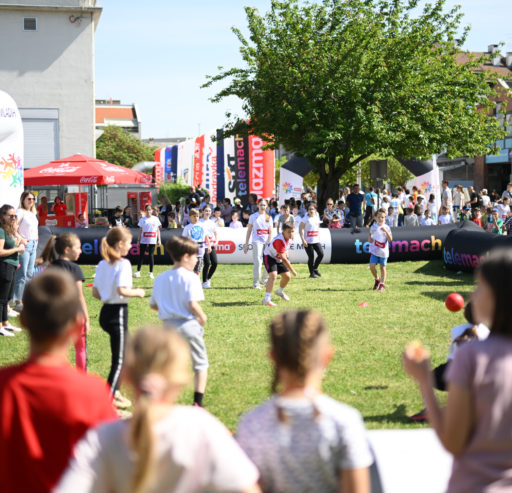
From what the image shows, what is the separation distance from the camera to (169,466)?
214cm

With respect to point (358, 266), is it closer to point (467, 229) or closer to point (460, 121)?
point (467, 229)

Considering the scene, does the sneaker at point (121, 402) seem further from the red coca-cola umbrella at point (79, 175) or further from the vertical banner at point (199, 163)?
the vertical banner at point (199, 163)

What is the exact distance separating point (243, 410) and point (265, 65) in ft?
74.9

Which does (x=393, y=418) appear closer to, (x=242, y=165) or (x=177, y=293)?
(x=177, y=293)

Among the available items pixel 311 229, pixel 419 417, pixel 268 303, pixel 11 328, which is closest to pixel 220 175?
pixel 311 229

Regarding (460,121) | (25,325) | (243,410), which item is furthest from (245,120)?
(25,325)

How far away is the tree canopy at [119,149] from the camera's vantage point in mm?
78500

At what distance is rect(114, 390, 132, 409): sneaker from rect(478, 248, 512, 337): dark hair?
4.90 metres

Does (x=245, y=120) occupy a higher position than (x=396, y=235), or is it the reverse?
(x=245, y=120)

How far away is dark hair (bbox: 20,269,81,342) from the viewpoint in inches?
98.7

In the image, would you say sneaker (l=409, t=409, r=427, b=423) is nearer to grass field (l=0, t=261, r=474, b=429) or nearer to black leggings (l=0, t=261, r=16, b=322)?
grass field (l=0, t=261, r=474, b=429)

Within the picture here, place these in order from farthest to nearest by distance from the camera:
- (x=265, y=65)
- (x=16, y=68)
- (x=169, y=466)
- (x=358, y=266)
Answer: (x=16, y=68) < (x=265, y=65) < (x=358, y=266) < (x=169, y=466)

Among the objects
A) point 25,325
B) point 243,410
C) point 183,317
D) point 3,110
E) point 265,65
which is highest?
point 265,65

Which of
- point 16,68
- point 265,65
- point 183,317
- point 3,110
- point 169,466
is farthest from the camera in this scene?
point 16,68
